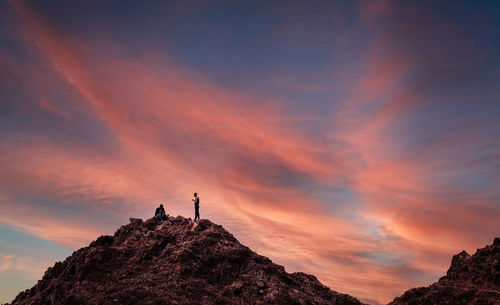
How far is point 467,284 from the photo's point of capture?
1554 inches

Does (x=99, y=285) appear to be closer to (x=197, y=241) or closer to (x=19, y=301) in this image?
(x=197, y=241)

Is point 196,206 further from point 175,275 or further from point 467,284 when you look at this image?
point 467,284

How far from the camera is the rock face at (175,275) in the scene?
96.0ft

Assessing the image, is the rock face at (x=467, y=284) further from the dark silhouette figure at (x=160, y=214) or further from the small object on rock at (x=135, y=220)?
the small object on rock at (x=135, y=220)

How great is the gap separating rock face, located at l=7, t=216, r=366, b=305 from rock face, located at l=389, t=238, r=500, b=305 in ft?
25.6

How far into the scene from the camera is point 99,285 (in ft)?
102

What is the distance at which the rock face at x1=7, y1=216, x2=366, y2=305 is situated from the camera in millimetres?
29266

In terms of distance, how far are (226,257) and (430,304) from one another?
20896 millimetres

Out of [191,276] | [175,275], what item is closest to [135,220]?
[175,275]

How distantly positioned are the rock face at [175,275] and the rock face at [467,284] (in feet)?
25.6

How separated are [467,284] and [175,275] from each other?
31.0 meters

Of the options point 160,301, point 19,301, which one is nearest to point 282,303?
point 160,301

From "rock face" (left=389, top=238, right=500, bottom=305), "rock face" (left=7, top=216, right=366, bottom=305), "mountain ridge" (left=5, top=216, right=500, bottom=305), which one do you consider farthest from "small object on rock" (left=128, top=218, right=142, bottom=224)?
"rock face" (left=389, top=238, right=500, bottom=305)

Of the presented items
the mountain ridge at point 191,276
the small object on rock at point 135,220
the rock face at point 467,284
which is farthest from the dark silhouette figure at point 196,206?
the rock face at point 467,284
